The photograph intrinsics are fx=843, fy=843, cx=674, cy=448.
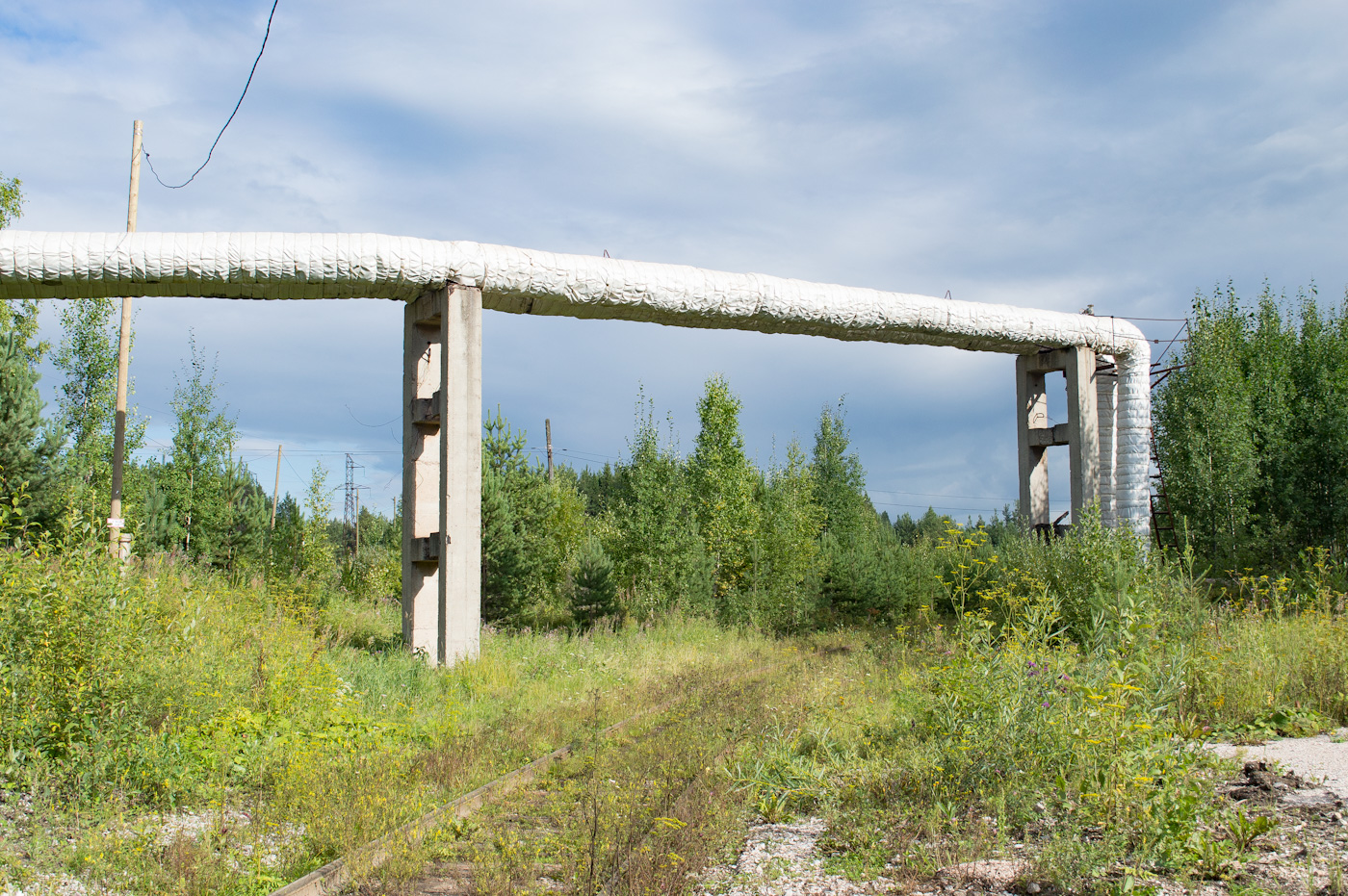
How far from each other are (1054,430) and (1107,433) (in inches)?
34.6

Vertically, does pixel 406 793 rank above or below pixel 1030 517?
below

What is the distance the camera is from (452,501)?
10.5 m

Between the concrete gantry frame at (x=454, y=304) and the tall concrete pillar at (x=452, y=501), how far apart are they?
0.02 metres

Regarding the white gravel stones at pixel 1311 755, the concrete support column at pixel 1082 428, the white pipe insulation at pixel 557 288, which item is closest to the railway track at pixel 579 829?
the white gravel stones at pixel 1311 755

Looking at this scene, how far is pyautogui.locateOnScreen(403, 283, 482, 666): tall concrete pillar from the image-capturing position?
10500mm

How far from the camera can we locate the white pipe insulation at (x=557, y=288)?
980 cm

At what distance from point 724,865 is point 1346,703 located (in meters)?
5.72

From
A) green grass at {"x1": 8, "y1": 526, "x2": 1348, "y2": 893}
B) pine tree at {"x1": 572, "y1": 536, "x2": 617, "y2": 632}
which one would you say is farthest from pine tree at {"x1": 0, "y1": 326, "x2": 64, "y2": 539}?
pine tree at {"x1": 572, "y1": 536, "x2": 617, "y2": 632}

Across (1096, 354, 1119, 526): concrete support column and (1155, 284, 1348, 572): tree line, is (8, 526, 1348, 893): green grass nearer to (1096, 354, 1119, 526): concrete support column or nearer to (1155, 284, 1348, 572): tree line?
(1096, 354, 1119, 526): concrete support column

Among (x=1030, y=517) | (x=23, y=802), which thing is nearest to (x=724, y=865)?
(x=23, y=802)

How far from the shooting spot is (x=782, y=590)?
60.2 ft

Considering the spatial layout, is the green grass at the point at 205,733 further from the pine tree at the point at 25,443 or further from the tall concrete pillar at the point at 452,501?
the pine tree at the point at 25,443

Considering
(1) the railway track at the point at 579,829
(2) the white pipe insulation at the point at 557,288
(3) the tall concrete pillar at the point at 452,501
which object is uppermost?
(2) the white pipe insulation at the point at 557,288

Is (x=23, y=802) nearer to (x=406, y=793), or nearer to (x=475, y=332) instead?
(x=406, y=793)
